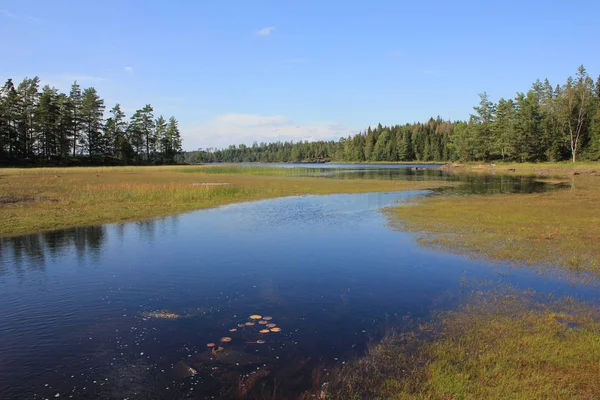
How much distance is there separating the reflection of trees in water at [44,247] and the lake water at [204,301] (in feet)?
0.30

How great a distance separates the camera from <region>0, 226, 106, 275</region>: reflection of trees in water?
15883 mm

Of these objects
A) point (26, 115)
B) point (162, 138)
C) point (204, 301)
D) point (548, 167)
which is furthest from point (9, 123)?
point (548, 167)

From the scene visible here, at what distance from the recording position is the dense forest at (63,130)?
87062 mm

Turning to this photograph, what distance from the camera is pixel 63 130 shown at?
97.2 meters

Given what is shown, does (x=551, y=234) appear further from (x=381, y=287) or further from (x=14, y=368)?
(x=14, y=368)

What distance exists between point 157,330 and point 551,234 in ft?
63.1

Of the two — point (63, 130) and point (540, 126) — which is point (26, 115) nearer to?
point (63, 130)

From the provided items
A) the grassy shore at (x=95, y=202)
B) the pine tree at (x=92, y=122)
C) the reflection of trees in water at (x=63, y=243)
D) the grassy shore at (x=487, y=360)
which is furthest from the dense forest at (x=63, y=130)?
A: the grassy shore at (x=487, y=360)

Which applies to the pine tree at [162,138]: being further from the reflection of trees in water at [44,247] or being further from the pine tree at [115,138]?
the reflection of trees in water at [44,247]

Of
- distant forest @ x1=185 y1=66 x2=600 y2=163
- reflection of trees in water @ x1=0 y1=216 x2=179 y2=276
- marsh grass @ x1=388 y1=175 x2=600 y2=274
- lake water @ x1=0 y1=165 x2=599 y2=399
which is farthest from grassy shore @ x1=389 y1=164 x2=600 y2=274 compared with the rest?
distant forest @ x1=185 y1=66 x2=600 y2=163

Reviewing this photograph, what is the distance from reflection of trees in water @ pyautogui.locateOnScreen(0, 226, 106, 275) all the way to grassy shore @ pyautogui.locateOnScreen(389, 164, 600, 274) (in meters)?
16.8

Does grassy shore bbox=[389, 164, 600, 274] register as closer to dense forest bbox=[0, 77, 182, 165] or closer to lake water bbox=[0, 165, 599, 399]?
lake water bbox=[0, 165, 599, 399]

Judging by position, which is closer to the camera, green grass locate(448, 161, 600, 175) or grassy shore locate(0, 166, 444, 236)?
grassy shore locate(0, 166, 444, 236)

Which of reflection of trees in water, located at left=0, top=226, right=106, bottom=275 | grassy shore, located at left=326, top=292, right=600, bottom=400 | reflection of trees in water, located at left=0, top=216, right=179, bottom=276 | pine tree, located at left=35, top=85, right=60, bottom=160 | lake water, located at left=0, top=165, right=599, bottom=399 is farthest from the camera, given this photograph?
pine tree, located at left=35, top=85, right=60, bottom=160
